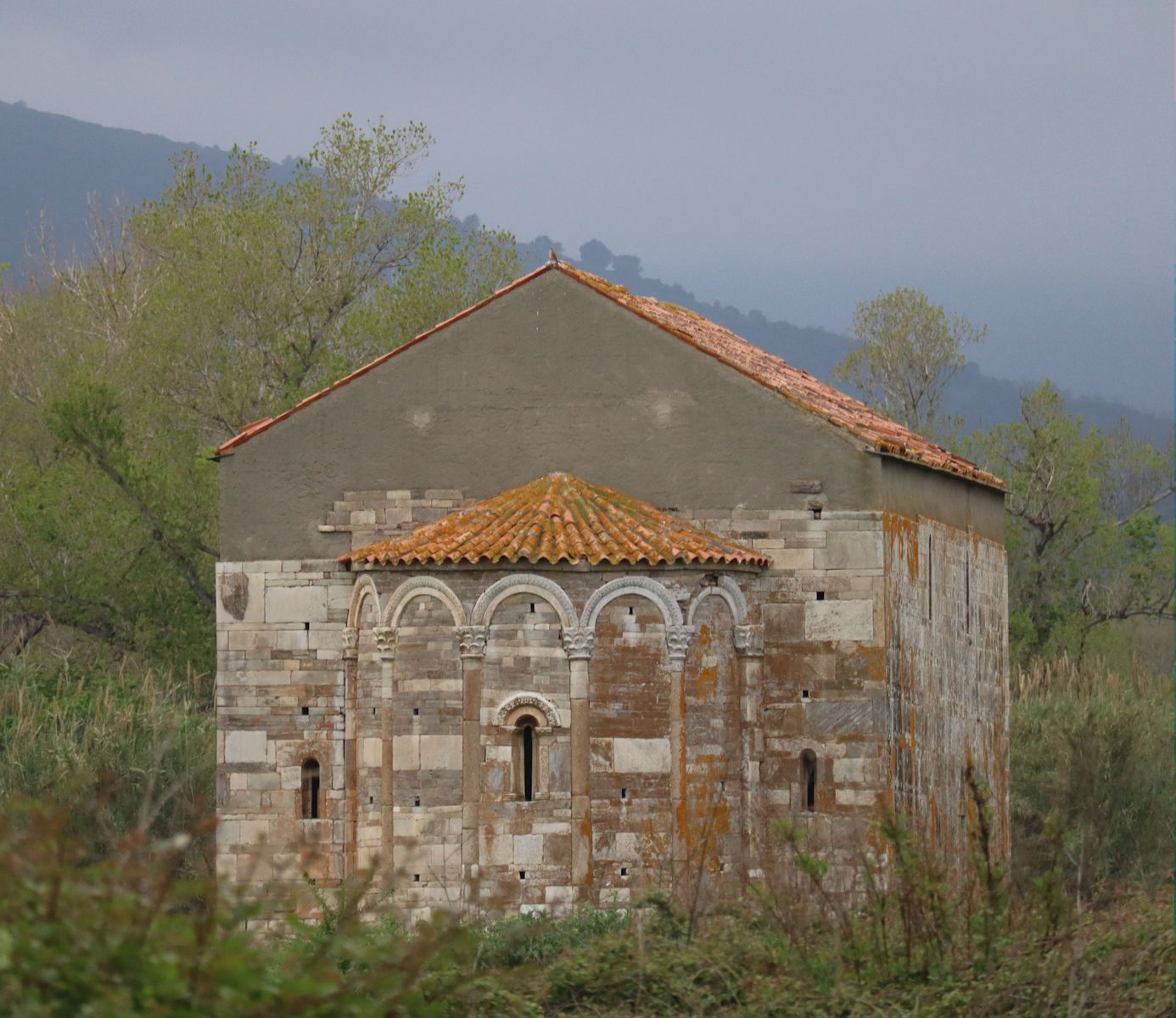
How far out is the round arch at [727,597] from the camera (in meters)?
18.1

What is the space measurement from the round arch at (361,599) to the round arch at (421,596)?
0.25 meters

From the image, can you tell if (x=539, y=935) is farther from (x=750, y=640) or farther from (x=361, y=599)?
(x=361, y=599)

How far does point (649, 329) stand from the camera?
1953 centimetres

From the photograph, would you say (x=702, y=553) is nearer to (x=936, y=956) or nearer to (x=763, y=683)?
(x=763, y=683)

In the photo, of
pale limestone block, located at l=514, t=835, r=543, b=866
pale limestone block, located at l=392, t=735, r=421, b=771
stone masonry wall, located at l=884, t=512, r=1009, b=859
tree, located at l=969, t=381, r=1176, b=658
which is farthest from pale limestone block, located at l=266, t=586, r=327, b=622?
tree, located at l=969, t=381, r=1176, b=658

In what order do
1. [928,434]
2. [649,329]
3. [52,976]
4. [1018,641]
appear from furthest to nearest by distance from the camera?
1. [928,434]
2. [1018,641]
3. [649,329]
4. [52,976]

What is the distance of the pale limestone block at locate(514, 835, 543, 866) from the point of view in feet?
57.9

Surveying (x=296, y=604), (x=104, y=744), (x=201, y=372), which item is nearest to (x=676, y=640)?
(x=296, y=604)

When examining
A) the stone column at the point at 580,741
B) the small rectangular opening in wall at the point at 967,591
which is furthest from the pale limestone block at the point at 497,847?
the small rectangular opening in wall at the point at 967,591

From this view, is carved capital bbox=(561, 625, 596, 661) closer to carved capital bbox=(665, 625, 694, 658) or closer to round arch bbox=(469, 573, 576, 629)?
round arch bbox=(469, 573, 576, 629)

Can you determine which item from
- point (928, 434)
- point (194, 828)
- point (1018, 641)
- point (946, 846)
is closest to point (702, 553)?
point (946, 846)

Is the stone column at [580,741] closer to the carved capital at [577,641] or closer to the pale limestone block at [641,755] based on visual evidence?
the carved capital at [577,641]

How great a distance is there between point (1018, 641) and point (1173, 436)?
4.33 meters

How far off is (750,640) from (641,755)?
1504 mm
